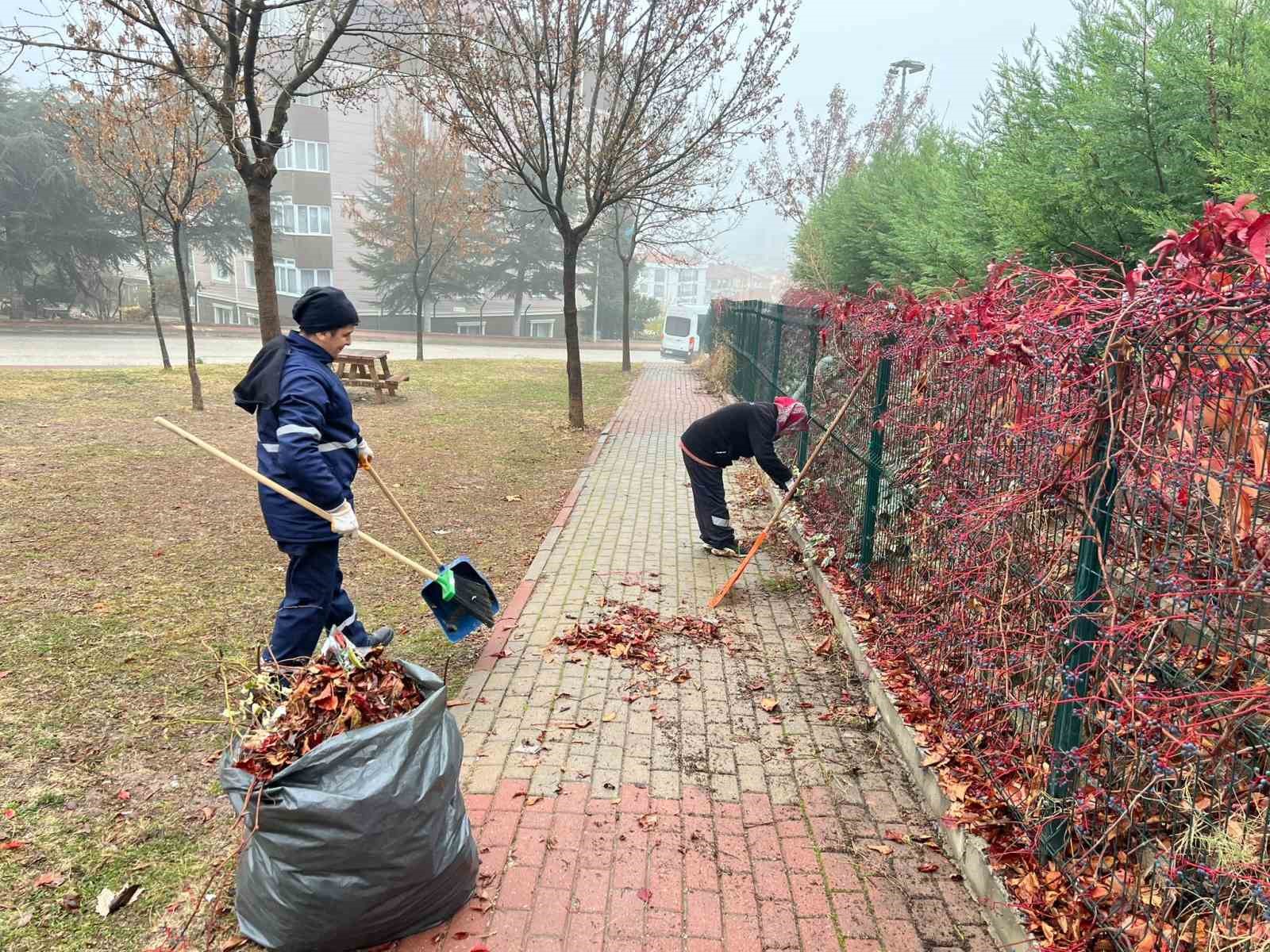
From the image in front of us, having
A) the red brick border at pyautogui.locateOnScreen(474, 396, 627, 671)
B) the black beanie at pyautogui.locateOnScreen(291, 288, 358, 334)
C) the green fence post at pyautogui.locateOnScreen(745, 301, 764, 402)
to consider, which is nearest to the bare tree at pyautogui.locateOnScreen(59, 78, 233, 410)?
the red brick border at pyautogui.locateOnScreen(474, 396, 627, 671)

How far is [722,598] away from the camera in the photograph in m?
5.41

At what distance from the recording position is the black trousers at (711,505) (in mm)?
6320

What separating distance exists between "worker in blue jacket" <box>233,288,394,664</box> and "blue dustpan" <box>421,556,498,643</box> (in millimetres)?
456

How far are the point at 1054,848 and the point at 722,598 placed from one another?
3.00 metres

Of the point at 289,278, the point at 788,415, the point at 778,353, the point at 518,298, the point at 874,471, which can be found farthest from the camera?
the point at 518,298

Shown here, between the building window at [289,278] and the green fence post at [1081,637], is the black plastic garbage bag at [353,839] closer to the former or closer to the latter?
the green fence post at [1081,637]

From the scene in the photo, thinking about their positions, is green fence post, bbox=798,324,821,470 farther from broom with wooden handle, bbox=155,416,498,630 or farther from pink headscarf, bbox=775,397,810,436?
broom with wooden handle, bbox=155,416,498,630

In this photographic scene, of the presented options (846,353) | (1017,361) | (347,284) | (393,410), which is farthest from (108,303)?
(1017,361)

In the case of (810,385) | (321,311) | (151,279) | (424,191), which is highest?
(424,191)

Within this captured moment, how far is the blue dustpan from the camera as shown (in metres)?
4.08

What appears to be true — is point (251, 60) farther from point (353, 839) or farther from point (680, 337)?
point (680, 337)

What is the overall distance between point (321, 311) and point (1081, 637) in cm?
337

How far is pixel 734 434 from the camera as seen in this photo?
619 cm

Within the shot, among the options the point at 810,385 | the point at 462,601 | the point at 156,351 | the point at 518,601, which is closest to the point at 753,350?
the point at 810,385
